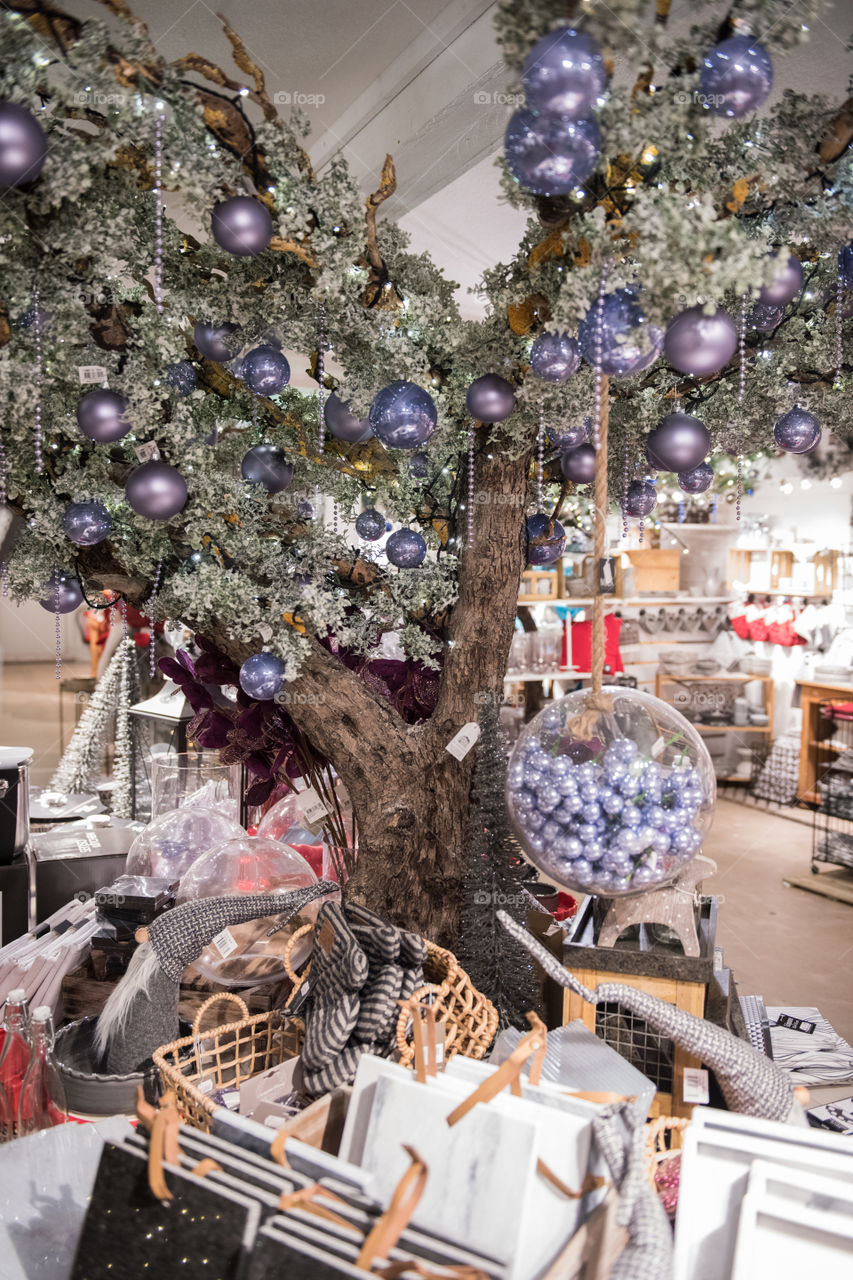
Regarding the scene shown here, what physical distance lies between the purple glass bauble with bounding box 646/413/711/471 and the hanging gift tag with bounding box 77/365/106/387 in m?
0.91

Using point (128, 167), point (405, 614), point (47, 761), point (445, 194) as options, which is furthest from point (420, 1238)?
point (47, 761)

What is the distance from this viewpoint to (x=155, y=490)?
54.7 inches

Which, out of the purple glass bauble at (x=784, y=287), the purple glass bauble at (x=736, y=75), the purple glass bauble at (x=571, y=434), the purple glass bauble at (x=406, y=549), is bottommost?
the purple glass bauble at (x=406, y=549)

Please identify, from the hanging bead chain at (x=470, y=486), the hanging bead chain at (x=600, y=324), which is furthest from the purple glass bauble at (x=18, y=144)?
the hanging bead chain at (x=470, y=486)

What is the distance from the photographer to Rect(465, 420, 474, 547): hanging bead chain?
1.69 metres

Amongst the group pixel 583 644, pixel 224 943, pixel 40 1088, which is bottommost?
pixel 40 1088

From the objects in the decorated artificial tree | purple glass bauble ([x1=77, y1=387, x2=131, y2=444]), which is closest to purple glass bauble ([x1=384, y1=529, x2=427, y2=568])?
the decorated artificial tree

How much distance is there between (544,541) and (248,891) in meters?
0.96

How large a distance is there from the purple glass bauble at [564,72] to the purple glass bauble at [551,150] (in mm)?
31

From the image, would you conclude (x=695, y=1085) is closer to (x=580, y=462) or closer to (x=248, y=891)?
(x=248, y=891)

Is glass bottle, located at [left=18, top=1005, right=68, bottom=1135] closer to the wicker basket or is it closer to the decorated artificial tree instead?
the wicker basket

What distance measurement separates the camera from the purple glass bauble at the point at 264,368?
4.90ft

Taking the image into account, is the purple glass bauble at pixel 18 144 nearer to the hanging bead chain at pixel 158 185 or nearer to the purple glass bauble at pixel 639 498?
the hanging bead chain at pixel 158 185

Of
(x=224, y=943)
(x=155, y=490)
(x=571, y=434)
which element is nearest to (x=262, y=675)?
(x=155, y=490)
